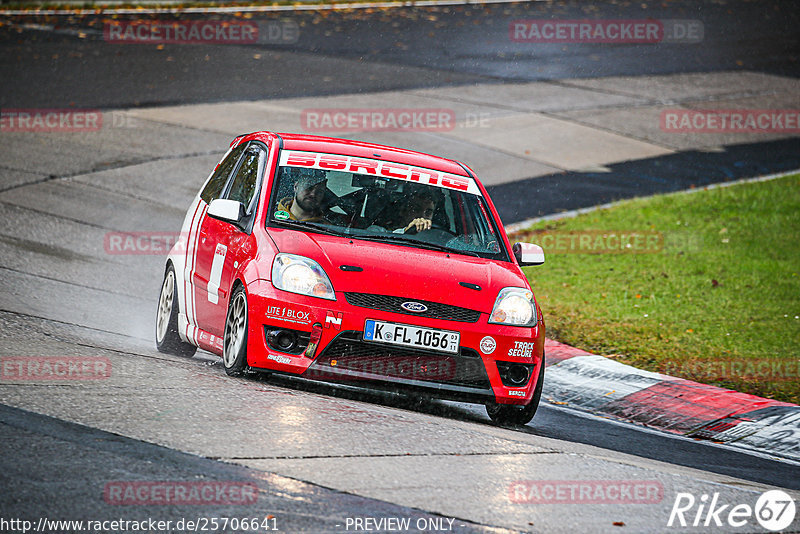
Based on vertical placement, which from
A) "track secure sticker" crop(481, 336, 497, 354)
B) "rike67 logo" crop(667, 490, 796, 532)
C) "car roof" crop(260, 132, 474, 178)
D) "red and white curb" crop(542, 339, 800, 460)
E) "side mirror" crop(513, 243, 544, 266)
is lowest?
"red and white curb" crop(542, 339, 800, 460)

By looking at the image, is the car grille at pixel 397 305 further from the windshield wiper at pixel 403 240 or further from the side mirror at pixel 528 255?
the side mirror at pixel 528 255

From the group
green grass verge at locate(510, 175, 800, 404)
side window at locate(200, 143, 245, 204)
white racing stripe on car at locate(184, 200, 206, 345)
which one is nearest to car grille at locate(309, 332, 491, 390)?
white racing stripe on car at locate(184, 200, 206, 345)

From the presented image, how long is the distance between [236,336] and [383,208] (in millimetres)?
1361

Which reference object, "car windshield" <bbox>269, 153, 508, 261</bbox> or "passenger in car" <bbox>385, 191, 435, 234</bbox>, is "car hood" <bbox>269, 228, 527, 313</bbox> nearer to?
"car windshield" <bbox>269, 153, 508, 261</bbox>

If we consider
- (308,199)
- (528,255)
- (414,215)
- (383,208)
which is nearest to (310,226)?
(308,199)

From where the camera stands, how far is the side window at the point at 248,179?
800 cm

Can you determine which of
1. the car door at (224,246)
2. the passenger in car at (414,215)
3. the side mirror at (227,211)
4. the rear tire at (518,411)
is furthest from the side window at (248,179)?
the rear tire at (518,411)

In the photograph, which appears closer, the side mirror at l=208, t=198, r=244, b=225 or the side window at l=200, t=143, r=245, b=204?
the side mirror at l=208, t=198, r=244, b=225

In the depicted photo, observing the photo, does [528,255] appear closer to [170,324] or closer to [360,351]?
[360,351]

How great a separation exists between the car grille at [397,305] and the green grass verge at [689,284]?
3058 millimetres

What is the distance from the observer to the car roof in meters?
8.22

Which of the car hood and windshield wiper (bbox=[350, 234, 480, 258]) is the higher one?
windshield wiper (bbox=[350, 234, 480, 258])

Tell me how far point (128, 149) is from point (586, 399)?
981 centimetres

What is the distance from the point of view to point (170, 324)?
28.3ft
